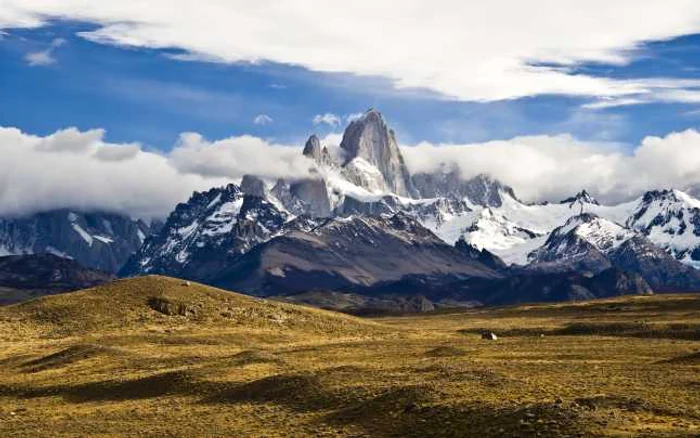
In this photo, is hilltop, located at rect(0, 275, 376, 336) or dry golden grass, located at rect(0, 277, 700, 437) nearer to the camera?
dry golden grass, located at rect(0, 277, 700, 437)

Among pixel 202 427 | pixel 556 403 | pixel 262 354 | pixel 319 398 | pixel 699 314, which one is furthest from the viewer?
pixel 699 314

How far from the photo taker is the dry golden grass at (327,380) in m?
59.7

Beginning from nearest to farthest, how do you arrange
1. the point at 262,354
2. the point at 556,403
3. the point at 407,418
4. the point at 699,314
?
the point at 556,403, the point at 407,418, the point at 262,354, the point at 699,314

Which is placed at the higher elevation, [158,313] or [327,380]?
[327,380]

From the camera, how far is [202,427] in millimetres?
66688

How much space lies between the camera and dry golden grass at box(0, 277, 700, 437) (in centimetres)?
5966

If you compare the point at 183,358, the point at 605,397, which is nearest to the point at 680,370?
the point at 605,397

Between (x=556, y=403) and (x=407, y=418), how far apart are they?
9555 mm

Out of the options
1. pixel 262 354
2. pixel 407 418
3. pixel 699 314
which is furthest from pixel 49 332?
pixel 699 314

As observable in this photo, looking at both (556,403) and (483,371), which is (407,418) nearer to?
(556,403)

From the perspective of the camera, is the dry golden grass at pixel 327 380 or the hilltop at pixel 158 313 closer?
the dry golden grass at pixel 327 380

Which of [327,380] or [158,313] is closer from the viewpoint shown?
[327,380]

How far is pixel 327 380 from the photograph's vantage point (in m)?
79.8

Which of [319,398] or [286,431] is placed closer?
[286,431]
